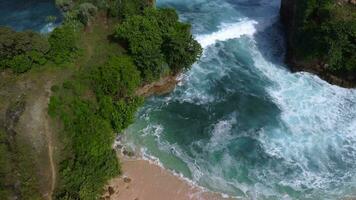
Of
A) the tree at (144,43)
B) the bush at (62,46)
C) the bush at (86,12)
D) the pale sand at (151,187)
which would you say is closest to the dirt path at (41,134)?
the bush at (62,46)

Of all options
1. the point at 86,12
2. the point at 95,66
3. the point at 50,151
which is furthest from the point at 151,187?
the point at 86,12

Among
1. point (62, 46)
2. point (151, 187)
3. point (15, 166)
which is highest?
point (62, 46)

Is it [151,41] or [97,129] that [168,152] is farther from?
[151,41]

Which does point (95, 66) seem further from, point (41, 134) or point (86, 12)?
point (41, 134)

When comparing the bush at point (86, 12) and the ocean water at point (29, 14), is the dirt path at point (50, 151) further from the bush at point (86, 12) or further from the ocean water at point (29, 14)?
the ocean water at point (29, 14)

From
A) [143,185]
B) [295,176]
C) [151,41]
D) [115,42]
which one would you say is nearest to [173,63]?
[151,41]

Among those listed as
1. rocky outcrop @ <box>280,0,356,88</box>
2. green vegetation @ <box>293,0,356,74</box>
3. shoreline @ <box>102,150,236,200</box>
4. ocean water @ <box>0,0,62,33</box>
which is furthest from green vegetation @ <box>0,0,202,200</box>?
green vegetation @ <box>293,0,356,74</box>
